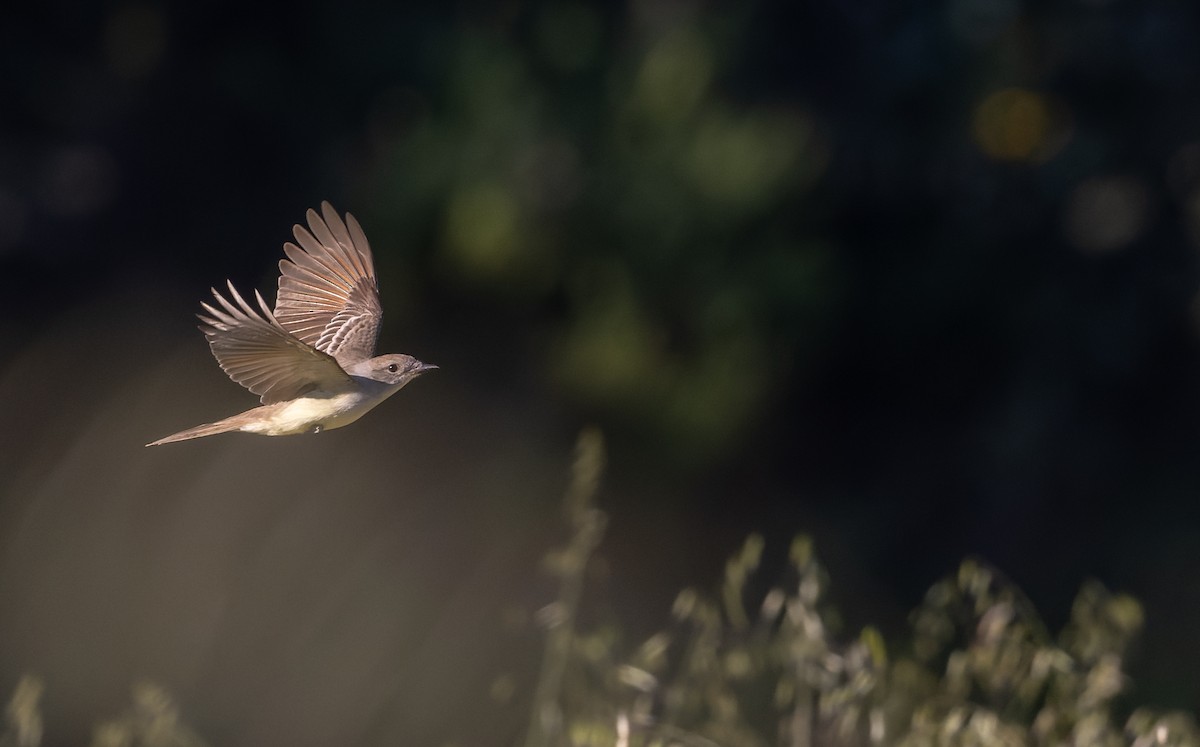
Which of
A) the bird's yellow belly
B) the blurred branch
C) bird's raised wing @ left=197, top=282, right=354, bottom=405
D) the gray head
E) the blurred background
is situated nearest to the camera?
the blurred branch

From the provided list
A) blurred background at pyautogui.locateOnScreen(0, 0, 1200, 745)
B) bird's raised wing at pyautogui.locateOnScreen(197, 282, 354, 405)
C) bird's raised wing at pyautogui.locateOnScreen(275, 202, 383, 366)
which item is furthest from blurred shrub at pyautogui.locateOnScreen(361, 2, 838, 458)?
bird's raised wing at pyautogui.locateOnScreen(197, 282, 354, 405)

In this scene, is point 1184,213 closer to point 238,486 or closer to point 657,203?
point 657,203

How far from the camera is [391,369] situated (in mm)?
2375

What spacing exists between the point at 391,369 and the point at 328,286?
529 mm

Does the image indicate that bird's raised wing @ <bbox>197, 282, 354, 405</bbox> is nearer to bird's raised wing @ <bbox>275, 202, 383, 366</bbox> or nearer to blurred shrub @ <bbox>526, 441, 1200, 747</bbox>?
blurred shrub @ <bbox>526, 441, 1200, 747</bbox>

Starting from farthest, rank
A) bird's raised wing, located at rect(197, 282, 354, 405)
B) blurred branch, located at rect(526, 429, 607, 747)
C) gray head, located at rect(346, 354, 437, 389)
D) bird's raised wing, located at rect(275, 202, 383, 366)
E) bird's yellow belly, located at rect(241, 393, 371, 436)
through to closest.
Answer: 1. bird's raised wing, located at rect(275, 202, 383, 366)
2. gray head, located at rect(346, 354, 437, 389)
3. bird's yellow belly, located at rect(241, 393, 371, 436)
4. bird's raised wing, located at rect(197, 282, 354, 405)
5. blurred branch, located at rect(526, 429, 607, 747)

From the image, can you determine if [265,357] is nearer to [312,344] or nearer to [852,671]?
[312,344]

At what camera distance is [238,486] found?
233 inches

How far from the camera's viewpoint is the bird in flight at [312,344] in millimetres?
2023

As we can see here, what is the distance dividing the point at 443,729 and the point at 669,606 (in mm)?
1480

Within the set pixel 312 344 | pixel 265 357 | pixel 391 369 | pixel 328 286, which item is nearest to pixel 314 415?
pixel 265 357

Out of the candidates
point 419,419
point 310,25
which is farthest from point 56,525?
point 310,25

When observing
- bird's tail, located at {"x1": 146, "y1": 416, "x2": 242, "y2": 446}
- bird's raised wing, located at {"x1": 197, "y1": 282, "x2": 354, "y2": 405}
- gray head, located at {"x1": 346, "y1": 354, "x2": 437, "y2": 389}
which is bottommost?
gray head, located at {"x1": 346, "y1": 354, "x2": 437, "y2": 389}

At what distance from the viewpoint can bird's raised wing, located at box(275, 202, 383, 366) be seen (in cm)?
280
